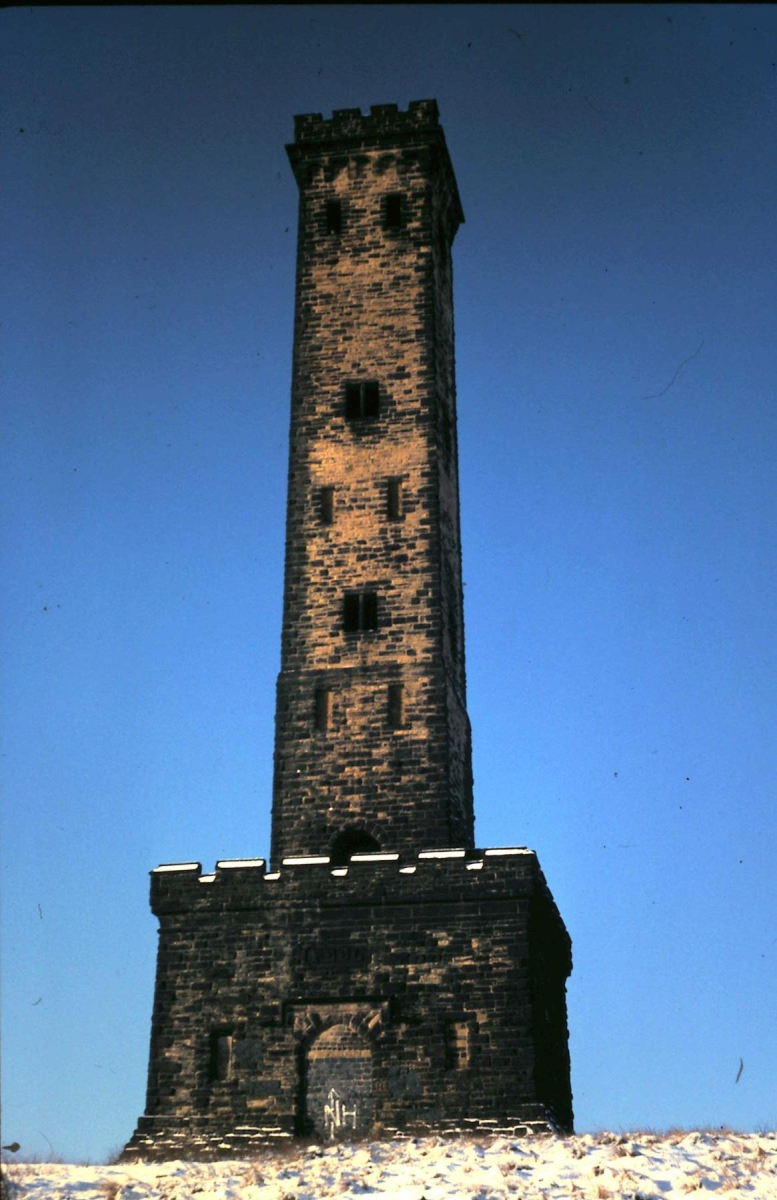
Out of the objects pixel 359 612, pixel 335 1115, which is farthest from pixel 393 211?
pixel 335 1115

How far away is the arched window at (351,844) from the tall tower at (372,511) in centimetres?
4

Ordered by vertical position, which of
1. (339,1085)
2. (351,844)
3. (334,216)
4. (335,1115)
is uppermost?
(334,216)

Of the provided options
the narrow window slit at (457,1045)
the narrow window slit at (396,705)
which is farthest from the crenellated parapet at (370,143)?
the narrow window slit at (457,1045)

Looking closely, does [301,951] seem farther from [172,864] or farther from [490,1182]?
[490,1182]

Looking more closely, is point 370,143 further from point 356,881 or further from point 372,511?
point 356,881

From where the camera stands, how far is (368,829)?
93.4 ft

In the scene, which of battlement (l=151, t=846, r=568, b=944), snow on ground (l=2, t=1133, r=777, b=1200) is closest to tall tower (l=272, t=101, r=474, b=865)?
battlement (l=151, t=846, r=568, b=944)

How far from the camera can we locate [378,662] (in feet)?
97.8

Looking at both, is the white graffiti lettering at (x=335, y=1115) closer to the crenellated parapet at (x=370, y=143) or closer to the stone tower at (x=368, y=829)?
the stone tower at (x=368, y=829)

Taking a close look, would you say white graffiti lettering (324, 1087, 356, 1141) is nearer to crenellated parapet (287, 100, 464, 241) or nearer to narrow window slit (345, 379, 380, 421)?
narrow window slit (345, 379, 380, 421)

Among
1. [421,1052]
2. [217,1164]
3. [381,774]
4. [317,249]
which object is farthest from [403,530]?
[217,1164]

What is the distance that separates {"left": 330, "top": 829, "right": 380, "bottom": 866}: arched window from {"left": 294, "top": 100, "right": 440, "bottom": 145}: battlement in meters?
16.8

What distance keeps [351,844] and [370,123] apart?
17390 millimetres

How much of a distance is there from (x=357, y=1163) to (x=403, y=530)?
43.6 ft
